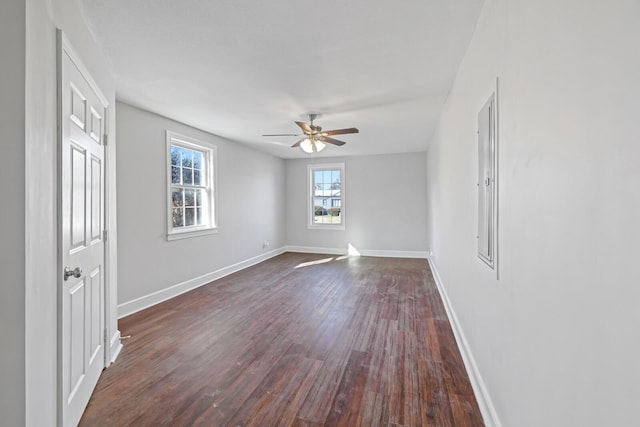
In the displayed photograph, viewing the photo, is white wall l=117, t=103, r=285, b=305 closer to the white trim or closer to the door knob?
the white trim

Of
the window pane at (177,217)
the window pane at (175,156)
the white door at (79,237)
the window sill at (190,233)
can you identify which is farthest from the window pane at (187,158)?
the white door at (79,237)

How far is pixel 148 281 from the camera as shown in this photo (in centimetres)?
378

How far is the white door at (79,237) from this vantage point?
1.56 meters

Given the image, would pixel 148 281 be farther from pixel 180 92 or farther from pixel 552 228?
pixel 552 228

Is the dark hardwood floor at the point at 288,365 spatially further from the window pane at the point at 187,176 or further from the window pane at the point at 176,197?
the window pane at the point at 187,176

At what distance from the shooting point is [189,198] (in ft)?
15.3

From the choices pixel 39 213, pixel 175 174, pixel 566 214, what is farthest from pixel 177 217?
pixel 566 214

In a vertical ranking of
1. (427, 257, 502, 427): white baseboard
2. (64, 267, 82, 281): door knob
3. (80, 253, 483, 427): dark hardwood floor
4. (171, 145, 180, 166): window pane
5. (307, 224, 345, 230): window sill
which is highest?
(171, 145, 180, 166): window pane

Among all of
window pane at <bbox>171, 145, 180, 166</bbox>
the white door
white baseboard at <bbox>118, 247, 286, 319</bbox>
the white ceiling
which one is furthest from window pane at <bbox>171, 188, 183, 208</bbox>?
the white door

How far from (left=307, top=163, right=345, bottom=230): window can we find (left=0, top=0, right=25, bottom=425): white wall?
6632 mm

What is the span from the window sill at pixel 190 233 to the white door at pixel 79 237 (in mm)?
1880

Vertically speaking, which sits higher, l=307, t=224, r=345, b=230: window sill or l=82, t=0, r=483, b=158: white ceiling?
l=82, t=0, r=483, b=158: white ceiling

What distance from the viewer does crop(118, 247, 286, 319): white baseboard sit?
3.49 metres

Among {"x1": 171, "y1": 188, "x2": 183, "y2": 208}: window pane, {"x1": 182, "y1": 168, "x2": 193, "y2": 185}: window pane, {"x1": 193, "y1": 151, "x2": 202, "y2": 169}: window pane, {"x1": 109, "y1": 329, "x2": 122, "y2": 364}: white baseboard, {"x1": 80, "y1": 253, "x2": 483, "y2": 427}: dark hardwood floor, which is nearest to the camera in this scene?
{"x1": 80, "y1": 253, "x2": 483, "y2": 427}: dark hardwood floor
